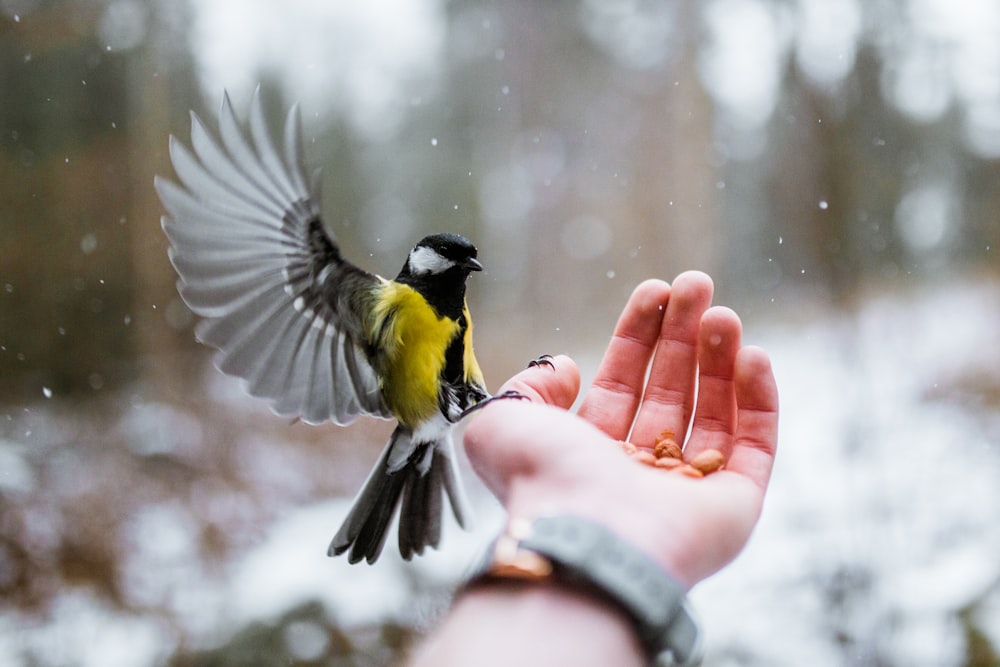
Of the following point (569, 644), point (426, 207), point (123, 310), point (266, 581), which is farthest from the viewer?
point (426, 207)

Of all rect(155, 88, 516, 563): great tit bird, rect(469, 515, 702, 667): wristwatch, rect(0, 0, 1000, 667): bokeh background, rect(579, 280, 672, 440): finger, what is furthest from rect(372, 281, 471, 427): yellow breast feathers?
rect(0, 0, 1000, 667): bokeh background

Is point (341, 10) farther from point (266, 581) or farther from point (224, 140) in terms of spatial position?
point (224, 140)

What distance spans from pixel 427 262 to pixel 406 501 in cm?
52

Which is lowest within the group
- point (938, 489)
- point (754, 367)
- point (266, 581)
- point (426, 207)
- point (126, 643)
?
point (126, 643)

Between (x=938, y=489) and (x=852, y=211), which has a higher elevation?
(x=852, y=211)

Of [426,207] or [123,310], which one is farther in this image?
[426,207]

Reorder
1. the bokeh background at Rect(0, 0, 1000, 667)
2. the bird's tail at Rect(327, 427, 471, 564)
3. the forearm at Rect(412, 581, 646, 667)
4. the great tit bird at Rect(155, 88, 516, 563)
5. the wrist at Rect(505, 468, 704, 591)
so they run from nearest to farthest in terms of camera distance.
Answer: the forearm at Rect(412, 581, 646, 667)
the wrist at Rect(505, 468, 704, 591)
the great tit bird at Rect(155, 88, 516, 563)
the bird's tail at Rect(327, 427, 471, 564)
the bokeh background at Rect(0, 0, 1000, 667)

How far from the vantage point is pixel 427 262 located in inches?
55.2

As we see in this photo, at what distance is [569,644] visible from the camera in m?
0.68

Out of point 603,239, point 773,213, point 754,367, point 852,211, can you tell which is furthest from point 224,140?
point 603,239

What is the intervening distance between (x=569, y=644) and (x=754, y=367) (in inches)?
26.5

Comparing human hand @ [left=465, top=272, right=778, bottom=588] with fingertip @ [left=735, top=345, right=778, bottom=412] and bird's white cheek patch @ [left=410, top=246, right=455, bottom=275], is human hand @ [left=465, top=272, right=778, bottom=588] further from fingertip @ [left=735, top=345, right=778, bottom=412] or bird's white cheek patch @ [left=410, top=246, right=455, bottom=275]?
bird's white cheek patch @ [left=410, top=246, right=455, bottom=275]

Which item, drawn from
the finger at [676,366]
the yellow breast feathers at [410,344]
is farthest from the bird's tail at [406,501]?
the finger at [676,366]

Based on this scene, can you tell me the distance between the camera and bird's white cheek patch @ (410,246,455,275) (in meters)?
1.37
